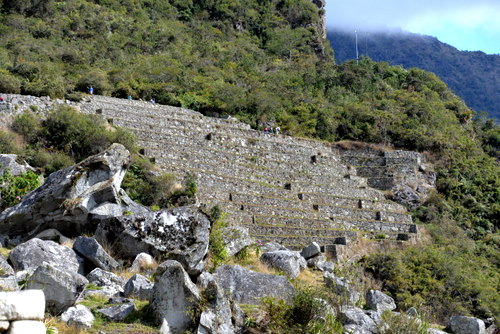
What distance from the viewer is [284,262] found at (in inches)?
551

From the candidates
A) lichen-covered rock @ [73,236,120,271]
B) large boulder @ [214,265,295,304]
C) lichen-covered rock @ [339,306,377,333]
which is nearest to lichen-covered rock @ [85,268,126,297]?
lichen-covered rock @ [73,236,120,271]

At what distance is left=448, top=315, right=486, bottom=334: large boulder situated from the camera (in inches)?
469

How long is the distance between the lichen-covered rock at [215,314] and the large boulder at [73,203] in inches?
180

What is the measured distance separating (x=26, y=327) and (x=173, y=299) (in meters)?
2.66

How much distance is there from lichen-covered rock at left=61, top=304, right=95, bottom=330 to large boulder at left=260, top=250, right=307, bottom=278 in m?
6.11

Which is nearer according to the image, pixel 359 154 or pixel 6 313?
pixel 6 313

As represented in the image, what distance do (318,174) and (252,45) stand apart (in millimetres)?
32870

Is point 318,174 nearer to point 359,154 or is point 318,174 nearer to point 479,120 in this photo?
point 359,154

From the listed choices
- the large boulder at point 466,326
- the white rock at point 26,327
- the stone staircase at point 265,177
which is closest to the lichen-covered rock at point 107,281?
the white rock at point 26,327

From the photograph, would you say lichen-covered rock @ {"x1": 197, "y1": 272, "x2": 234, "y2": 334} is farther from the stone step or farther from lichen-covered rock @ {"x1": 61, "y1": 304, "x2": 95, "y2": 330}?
the stone step

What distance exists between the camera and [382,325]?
950 cm

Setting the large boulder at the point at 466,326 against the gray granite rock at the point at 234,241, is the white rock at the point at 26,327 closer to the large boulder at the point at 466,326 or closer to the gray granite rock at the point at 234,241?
the gray granite rock at the point at 234,241

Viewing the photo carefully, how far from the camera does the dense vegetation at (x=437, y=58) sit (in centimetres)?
9381

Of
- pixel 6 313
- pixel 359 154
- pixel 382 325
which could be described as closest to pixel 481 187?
pixel 359 154
